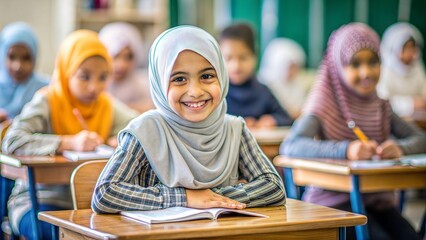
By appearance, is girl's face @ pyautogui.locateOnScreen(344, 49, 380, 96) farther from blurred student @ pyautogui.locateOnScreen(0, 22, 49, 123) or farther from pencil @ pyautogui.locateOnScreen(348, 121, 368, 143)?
blurred student @ pyautogui.locateOnScreen(0, 22, 49, 123)

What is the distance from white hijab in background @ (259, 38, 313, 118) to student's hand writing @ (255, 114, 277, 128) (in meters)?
3.70

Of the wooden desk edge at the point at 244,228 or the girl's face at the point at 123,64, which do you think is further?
the girl's face at the point at 123,64

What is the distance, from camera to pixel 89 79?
3795 millimetres

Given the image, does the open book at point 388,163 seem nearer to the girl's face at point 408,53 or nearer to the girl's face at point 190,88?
the girl's face at point 190,88

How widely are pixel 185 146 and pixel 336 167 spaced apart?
1.04 m

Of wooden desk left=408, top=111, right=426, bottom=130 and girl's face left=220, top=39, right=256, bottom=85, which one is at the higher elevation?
girl's face left=220, top=39, right=256, bottom=85

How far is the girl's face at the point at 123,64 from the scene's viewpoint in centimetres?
543

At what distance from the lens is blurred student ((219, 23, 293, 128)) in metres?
5.18

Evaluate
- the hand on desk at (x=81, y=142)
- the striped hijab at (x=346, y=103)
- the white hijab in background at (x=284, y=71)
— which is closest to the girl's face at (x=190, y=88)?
the hand on desk at (x=81, y=142)

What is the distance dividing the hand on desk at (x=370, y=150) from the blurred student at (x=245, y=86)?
1.64 metres

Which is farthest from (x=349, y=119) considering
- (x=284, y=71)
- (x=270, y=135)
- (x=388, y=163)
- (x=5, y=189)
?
(x=284, y=71)

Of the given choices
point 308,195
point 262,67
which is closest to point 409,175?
point 308,195

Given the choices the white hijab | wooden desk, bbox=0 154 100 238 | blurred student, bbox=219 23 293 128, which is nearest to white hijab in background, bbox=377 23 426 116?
the white hijab

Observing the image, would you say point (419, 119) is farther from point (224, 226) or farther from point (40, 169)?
point (224, 226)
